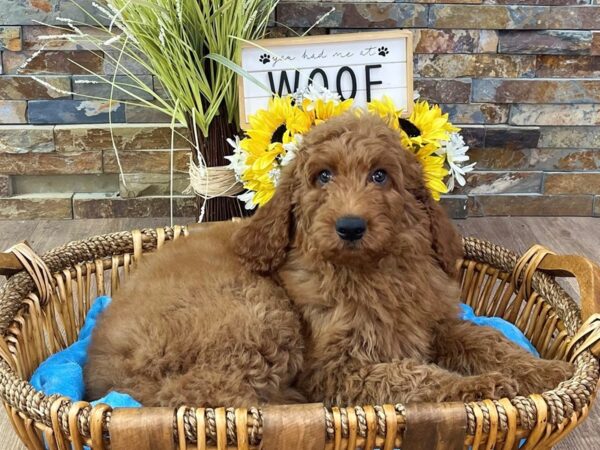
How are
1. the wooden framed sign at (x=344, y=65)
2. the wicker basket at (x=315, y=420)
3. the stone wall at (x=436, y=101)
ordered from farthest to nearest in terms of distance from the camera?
1. the stone wall at (x=436, y=101)
2. the wooden framed sign at (x=344, y=65)
3. the wicker basket at (x=315, y=420)

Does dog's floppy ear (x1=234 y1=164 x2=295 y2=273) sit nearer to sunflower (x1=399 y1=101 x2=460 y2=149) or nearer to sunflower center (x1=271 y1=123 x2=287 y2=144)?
sunflower center (x1=271 y1=123 x2=287 y2=144)

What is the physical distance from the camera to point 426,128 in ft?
4.95

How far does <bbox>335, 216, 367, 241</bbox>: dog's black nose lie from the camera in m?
1.10

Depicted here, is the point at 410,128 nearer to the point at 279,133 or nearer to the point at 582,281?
the point at 279,133

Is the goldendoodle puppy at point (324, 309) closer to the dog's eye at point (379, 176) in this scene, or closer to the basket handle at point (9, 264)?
the dog's eye at point (379, 176)

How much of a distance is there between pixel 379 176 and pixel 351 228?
0.16m

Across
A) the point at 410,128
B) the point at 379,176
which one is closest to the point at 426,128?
the point at 410,128

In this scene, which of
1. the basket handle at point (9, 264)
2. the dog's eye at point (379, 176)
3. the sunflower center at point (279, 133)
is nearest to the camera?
the dog's eye at point (379, 176)

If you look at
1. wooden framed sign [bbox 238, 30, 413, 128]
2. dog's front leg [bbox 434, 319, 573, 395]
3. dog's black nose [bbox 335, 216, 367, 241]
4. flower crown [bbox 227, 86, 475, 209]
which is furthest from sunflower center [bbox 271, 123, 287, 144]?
dog's front leg [bbox 434, 319, 573, 395]

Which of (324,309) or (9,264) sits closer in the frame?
(324,309)

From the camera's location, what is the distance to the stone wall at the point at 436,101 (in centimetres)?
218

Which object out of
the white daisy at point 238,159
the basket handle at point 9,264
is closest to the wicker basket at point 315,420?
the basket handle at point 9,264

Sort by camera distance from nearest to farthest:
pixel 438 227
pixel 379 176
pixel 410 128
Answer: pixel 379 176 → pixel 438 227 → pixel 410 128

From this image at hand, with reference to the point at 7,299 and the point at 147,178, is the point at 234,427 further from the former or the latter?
the point at 147,178
